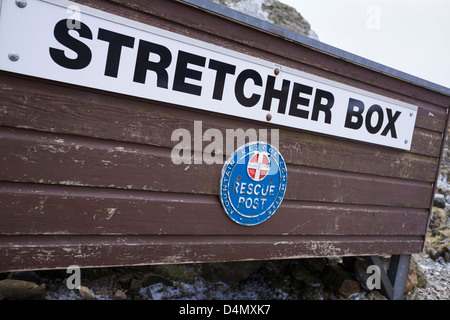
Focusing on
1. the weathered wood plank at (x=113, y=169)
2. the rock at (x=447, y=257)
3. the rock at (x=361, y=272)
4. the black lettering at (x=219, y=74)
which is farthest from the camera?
the rock at (x=447, y=257)

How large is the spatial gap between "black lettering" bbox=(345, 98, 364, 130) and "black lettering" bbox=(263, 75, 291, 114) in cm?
61

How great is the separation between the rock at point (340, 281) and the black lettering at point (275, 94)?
2182 millimetres

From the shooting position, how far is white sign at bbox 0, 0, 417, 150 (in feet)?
5.01

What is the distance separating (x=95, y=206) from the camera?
178 centimetres

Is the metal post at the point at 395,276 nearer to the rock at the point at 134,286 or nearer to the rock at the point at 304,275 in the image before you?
the rock at the point at 304,275

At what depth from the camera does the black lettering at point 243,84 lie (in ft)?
6.82

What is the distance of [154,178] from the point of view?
1.91m

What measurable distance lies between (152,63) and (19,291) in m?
2.08

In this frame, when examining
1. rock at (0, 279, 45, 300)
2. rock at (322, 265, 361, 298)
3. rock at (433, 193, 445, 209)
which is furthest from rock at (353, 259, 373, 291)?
rock at (433, 193, 445, 209)

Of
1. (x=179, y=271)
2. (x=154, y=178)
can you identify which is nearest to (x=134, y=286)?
(x=179, y=271)

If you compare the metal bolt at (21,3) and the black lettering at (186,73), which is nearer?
the metal bolt at (21,3)

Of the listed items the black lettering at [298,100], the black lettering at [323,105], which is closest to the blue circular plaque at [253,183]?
the black lettering at [298,100]

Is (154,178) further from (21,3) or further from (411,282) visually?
(411,282)
